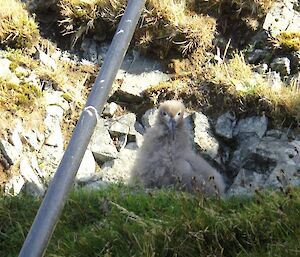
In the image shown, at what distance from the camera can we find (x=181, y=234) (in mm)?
5285

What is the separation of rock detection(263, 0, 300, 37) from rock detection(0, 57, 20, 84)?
4.52 metres

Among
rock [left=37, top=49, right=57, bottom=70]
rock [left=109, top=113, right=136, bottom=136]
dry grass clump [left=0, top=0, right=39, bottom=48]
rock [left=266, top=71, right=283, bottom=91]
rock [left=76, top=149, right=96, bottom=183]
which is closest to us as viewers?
rock [left=76, top=149, right=96, bottom=183]

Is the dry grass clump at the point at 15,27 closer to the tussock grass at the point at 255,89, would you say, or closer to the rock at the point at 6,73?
the rock at the point at 6,73

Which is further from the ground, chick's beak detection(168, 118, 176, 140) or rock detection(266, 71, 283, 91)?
rock detection(266, 71, 283, 91)

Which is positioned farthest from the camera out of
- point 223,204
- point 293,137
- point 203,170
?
point 293,137

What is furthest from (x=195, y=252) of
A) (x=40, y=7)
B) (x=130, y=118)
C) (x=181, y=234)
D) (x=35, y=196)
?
(x=40, y=7)

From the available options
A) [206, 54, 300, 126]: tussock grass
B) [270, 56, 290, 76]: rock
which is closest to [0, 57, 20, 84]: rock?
[206, 54, 300, 126]: tussock grass

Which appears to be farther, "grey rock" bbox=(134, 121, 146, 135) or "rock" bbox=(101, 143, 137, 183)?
"grey rock" bbox=(134, 121, 146, 135)

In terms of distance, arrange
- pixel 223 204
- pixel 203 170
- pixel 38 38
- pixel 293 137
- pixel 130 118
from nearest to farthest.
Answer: pixel 223 204, pixel 203 170, pixel 293 137, pixel 130 118, pixel 38 38

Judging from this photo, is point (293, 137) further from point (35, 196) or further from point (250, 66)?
point (35, 196)

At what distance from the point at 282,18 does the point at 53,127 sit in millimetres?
4650

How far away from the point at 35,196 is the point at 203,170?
6.47ft

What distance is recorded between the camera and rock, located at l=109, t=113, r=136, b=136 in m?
11.1

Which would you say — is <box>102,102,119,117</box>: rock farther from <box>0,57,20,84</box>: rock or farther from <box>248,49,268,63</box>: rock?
<box>248,49,268,63</box>: rock
